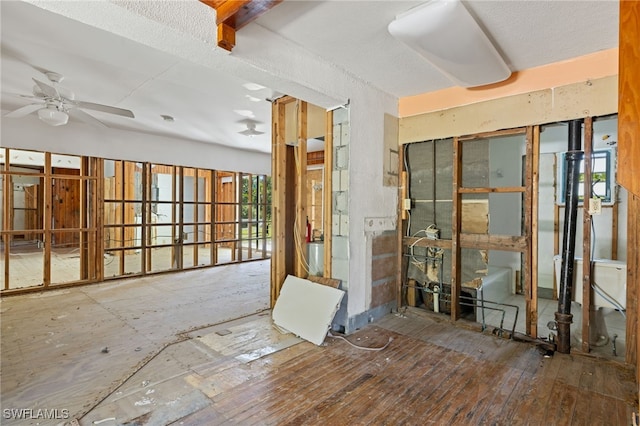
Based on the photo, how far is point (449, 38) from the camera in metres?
2.21

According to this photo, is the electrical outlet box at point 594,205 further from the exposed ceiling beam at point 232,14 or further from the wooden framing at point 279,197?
the wooden framing at point 279,197

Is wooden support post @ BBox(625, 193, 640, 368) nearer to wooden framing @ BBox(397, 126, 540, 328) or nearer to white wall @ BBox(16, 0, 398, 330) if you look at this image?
wooden framing @ BBox(397, 126, 540, 328)

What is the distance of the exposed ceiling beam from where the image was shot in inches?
67.5

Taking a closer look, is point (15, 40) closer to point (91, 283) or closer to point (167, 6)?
point (167, 6)

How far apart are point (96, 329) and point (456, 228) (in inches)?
156

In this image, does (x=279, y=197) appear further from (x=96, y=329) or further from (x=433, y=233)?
(x=96, y=329)

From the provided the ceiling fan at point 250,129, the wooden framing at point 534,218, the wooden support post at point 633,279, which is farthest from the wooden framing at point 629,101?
the ceiling fan at point 250,129

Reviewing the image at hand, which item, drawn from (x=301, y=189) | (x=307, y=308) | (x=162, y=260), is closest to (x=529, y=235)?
(x=307, y=308)

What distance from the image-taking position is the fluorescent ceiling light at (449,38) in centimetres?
201

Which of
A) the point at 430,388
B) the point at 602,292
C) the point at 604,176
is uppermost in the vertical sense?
the point at 604,176

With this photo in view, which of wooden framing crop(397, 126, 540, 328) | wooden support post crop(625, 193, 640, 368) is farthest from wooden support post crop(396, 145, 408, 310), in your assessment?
Answer: wooden support post crop(625, 193, 640, 368)

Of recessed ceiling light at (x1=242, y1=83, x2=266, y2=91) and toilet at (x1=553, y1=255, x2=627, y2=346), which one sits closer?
toilet at (x1=553, y1=255, x2=627, y2=346)

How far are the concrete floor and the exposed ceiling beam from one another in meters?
2.47

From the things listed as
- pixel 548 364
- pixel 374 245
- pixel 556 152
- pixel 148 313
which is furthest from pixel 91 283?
pixel 556 152
